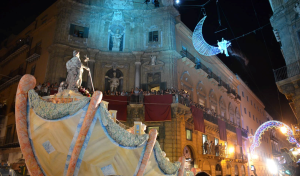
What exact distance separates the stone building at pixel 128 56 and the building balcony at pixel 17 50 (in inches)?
9.0

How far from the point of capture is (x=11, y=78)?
26531 millimetres

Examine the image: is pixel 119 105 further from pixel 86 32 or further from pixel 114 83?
pixel 86 32

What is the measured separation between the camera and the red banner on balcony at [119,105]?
1892cm

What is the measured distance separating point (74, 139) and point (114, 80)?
15.8 meters

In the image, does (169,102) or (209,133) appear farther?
(209,133)

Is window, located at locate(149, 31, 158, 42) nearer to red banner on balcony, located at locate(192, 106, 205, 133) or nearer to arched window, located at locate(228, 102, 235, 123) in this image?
red banner on balcony, located at locate(192, 106, 205, 133)

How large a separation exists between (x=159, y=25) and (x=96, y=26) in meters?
6.38

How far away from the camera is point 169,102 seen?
62.4 feet

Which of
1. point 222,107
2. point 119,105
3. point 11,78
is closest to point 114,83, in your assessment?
point 119,105

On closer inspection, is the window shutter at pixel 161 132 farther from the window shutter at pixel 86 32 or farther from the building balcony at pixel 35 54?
the building balcony at pixel 35 54

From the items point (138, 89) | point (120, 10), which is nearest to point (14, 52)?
point (120, 10)

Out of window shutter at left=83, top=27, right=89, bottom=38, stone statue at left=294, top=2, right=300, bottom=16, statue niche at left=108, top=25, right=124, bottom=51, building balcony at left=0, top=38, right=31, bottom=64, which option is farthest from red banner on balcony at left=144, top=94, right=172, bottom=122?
building balcony at left=0, top=38, right=31, bottom=64

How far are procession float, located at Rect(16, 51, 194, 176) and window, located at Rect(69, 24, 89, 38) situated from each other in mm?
16879

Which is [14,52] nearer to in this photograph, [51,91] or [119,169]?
[51,91]
